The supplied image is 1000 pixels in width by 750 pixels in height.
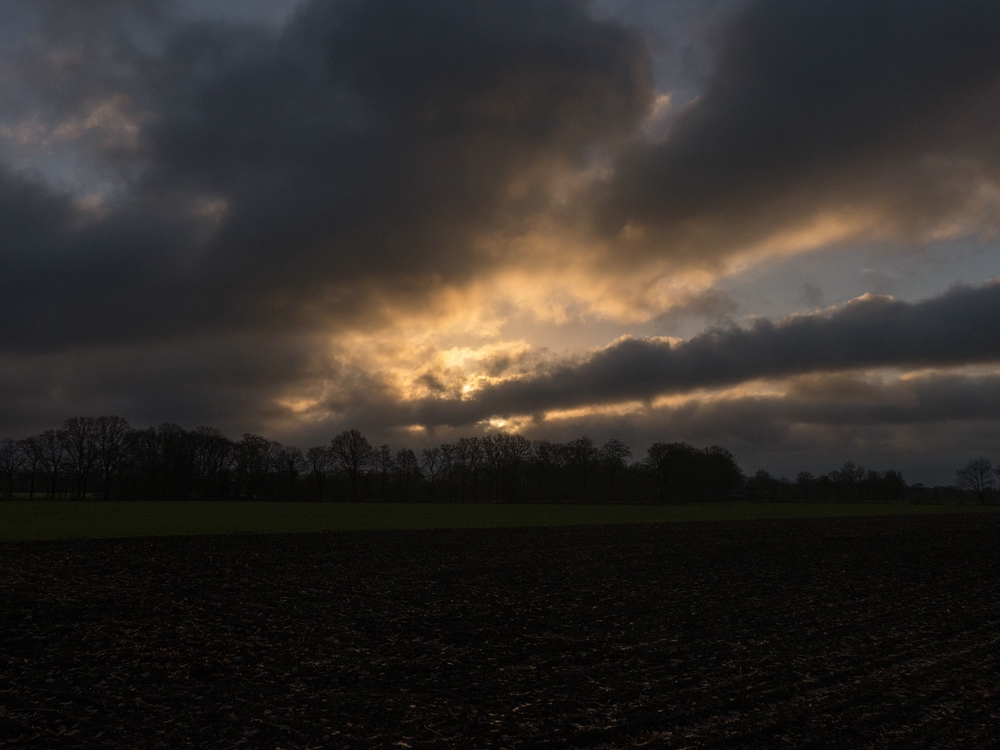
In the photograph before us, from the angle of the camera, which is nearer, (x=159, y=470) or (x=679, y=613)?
(x=679, y=613)

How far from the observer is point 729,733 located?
34.3 feet

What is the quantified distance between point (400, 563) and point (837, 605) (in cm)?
2047

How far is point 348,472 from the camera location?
A: 541ft

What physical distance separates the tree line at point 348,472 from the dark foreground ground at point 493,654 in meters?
124

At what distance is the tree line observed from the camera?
146m

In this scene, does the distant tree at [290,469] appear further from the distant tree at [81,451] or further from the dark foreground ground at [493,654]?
the dark foreground ground at [493,654]

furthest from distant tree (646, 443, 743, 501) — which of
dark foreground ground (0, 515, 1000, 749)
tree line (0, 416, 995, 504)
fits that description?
dark foreground ground (0, 515, 1000, 749)

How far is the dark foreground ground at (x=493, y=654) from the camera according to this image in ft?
35.8

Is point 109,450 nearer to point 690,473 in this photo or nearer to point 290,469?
point 290,469

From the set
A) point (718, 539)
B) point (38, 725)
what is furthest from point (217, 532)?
point (38, 725)

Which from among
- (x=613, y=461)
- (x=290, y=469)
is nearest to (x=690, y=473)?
(x=613, y=461)

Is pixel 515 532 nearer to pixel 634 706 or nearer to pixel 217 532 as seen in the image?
pixel 217 532

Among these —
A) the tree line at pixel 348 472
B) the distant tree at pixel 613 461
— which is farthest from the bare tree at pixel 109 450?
the distant tree at pixel 613 461

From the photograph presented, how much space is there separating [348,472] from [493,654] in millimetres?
155129
